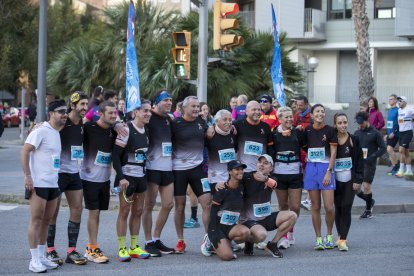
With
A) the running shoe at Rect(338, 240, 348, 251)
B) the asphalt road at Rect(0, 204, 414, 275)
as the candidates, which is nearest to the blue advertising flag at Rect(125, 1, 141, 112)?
the asphalt road at Rect(0, 204, 414, 275)

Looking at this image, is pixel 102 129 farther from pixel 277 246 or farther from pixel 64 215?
pixel 64 215

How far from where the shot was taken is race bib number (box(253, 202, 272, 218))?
1057 cm

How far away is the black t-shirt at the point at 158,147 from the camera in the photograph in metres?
10.6

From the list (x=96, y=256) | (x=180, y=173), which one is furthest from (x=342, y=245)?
(x=96, y=256)

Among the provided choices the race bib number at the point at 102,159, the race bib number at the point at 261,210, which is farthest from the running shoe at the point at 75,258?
the race bib number at the point at 261,210

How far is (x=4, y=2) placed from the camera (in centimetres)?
3316

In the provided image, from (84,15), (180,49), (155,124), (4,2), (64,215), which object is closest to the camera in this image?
(155,124)

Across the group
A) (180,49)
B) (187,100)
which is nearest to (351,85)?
(180,49)

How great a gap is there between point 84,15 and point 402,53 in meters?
34.5

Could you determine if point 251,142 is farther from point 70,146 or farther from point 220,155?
point 70,146

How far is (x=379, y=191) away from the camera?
17.7 m

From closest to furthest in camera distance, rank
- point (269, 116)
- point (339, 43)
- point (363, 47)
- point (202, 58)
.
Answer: point (269, 116), point (202, 58), point (363, 47), point (339, 43)

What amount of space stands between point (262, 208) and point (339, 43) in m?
26.9

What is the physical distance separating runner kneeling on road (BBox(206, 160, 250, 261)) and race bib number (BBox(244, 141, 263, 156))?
66 centimetres
